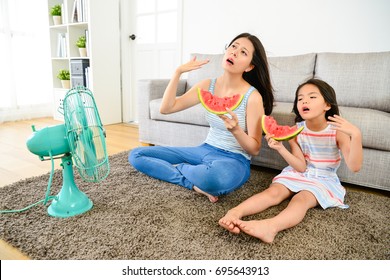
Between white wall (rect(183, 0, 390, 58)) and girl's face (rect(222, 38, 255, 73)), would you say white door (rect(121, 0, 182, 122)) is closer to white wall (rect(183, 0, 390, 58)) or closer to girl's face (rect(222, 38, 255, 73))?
white wall (rect(183, 0, 390, 58))

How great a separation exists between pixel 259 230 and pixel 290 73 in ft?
6.36

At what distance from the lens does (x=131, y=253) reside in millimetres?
1227

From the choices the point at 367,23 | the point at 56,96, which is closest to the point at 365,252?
the point at 367,23

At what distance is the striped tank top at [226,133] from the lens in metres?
1.73

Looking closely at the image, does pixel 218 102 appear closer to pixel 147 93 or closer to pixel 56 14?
pixel 147 93

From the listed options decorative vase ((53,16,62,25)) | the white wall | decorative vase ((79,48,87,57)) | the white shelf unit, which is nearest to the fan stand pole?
the white wall

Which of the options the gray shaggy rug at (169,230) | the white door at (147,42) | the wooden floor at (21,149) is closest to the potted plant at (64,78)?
the wooden floor at (21,149)

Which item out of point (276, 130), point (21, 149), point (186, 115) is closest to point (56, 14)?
point (21, 149)

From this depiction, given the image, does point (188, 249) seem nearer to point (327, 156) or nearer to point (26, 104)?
point (327, 156)

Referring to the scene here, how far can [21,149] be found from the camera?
116 inches

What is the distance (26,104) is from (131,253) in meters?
4.38

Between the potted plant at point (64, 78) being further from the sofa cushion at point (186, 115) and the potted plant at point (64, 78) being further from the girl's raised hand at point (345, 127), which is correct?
the girl's raised hand at point (345, 127)

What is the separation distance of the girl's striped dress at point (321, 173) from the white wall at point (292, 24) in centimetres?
168

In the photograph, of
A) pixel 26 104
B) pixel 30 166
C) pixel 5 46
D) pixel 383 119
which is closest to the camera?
pixel 383 119
